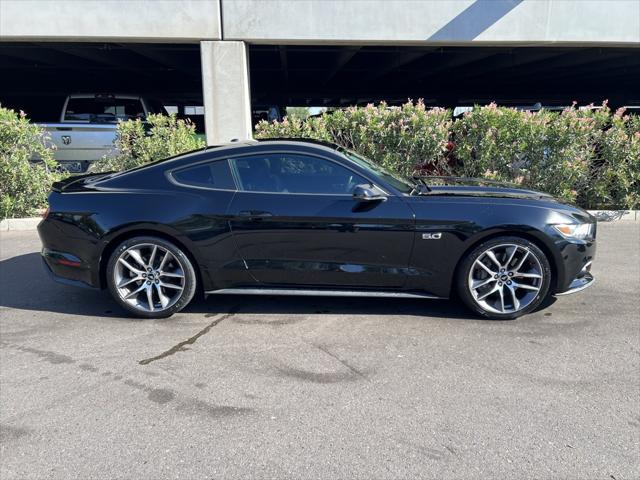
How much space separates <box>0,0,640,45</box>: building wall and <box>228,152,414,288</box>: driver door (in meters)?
5.98

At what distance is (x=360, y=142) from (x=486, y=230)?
4.53m

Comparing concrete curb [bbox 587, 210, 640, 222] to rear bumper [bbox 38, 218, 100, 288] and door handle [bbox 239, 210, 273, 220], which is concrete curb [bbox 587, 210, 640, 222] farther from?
rear bumper [bbox 38, 218, 100, 288]

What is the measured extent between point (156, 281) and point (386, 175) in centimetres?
225

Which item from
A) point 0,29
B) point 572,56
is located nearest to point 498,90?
point 572,56

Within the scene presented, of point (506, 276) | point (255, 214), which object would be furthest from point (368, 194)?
point (506, 276)

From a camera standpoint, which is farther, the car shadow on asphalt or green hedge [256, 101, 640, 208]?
green hedge [256, 101, 640, 208]

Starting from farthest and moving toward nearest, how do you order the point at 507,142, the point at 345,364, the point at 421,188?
the point at 507,142, the point at 421,188, the point at 345,364

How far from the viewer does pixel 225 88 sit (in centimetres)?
930

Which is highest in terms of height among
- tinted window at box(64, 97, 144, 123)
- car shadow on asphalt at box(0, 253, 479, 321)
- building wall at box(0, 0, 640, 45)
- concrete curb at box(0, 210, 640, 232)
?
building wall at box(0, 0, 640, 45)

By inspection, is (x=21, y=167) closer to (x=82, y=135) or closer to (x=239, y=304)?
(x=82, y=135)

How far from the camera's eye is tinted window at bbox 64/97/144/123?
11.5 m

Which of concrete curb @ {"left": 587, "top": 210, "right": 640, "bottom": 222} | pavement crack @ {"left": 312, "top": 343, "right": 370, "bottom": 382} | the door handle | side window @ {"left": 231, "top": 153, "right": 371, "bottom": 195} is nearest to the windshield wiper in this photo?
side window @ {"left": 231, "top": 153, "right": 371, "bottom": 195}

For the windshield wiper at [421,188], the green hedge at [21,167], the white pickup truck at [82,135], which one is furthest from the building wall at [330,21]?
the windshield wiper at [421,188]

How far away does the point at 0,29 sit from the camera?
29.5 ft
